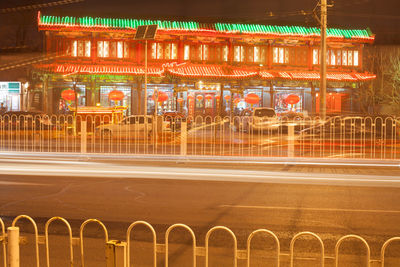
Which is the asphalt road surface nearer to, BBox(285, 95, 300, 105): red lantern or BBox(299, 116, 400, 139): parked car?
BBox(299, 116, 400, 139): parked car

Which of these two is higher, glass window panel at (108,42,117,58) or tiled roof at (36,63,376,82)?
glass window panel at (108,42,117,58)

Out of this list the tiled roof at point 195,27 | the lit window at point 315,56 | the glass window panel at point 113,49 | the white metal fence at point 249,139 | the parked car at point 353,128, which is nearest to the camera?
the white metal fence at point 249,139

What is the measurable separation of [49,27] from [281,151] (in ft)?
68.4

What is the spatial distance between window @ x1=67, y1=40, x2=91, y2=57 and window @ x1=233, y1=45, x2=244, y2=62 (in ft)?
36.1

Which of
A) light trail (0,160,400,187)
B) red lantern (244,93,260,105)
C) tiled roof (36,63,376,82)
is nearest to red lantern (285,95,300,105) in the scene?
tiled roof (36,63,376,82)

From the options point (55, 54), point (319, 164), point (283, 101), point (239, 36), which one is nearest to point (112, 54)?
point (55, 54)

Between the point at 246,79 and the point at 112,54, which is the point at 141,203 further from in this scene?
the point at 112,54

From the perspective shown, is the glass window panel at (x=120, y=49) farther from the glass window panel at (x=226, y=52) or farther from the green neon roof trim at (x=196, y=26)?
the glass window panel at (x=226, y=52)

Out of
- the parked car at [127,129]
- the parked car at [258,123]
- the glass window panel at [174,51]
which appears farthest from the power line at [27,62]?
the parked car at [258,123]

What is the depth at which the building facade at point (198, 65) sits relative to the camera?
34188 mm

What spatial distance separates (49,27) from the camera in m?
34.0

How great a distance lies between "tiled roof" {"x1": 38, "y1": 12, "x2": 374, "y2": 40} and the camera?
112ft

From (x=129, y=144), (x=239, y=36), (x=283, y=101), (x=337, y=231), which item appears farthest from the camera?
(x=283, y=101)

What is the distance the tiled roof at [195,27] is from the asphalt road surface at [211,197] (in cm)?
2013
